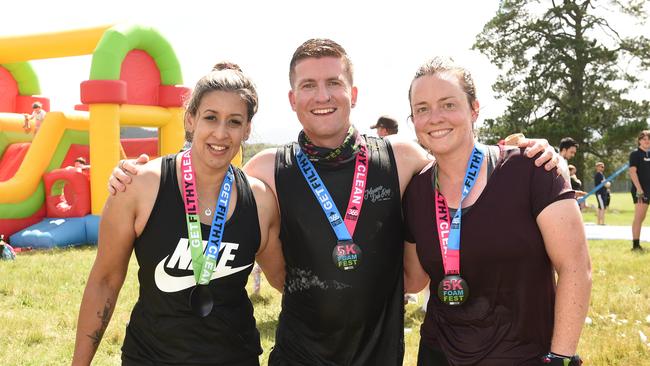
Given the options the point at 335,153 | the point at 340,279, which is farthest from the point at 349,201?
the point at 340,279

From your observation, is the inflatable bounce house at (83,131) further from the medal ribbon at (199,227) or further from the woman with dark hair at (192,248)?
the medal ribbon at (199,227)

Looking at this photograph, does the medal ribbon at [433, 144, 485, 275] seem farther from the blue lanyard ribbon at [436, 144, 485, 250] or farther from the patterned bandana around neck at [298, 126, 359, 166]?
the patterned bandana around neck at [298, 126, 359, 166]

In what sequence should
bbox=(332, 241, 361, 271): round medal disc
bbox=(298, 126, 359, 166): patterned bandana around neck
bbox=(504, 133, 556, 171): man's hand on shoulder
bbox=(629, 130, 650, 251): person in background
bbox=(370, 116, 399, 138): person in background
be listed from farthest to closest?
bbox=(629, 130, 650, 251): person in background < bbox=(370, 116, 399, 138): person in background < bbox=(298, 126, 359, 166): patterned bandana around neck < bbox=(332, 241, 361, 271): round medal disc < bbox=(504, 133, 556, 171): man's hand on shoulder

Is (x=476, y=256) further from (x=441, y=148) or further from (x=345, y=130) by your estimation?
(x=345, y=130)

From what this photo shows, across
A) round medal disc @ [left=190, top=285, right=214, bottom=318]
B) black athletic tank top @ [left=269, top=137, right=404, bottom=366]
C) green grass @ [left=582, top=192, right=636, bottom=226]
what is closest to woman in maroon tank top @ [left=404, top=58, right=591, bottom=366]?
black athletic tank top @ [left=269, top=137, right=404, bottom=366]

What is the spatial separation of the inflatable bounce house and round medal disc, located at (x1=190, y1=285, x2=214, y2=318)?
1040 centimetres

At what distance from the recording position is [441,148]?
244 cm

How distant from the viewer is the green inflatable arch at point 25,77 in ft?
56.5

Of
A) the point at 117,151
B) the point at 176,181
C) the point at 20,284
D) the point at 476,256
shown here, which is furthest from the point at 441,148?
the point at 117,151

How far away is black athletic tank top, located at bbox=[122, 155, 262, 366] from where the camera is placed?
232 centimetres

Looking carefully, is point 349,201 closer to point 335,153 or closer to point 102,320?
point 335,153

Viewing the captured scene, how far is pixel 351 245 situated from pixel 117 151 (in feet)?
34.4

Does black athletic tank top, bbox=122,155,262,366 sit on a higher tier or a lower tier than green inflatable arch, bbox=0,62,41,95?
lower

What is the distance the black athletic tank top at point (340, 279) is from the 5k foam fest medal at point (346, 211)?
30 mm
